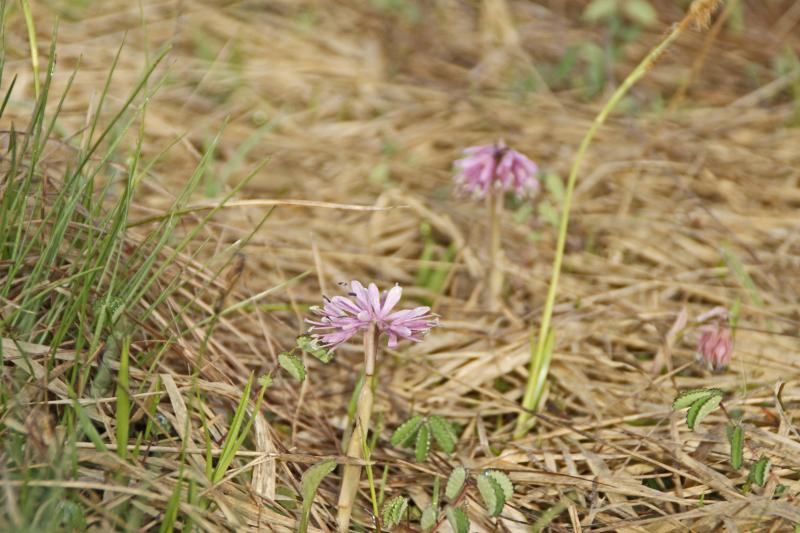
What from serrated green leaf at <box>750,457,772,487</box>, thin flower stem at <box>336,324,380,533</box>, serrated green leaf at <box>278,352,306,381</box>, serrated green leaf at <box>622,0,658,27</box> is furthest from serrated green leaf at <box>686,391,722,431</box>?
serrated green leaf at <box>622,0,658,27</box>

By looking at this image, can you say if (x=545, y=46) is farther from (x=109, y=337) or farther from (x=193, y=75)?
(x=109, y=337)

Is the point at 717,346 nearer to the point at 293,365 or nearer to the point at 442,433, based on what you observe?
the point at 442,433

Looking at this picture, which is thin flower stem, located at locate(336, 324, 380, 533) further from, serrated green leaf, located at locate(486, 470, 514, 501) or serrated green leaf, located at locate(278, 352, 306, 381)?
serrated green leaf, located at locate(486, 470, 514, 501)

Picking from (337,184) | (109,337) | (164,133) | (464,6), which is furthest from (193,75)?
(109,337)

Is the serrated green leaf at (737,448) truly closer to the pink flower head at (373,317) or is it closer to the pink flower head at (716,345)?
the pink flower head at (716,345)

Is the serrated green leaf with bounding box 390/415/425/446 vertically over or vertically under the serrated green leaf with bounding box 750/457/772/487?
under


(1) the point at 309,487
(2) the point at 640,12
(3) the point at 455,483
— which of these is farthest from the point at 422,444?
(2) the point at 640,12

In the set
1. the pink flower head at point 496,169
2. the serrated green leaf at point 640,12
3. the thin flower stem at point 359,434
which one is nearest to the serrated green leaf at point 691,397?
the thin flower stem at point 359,434
